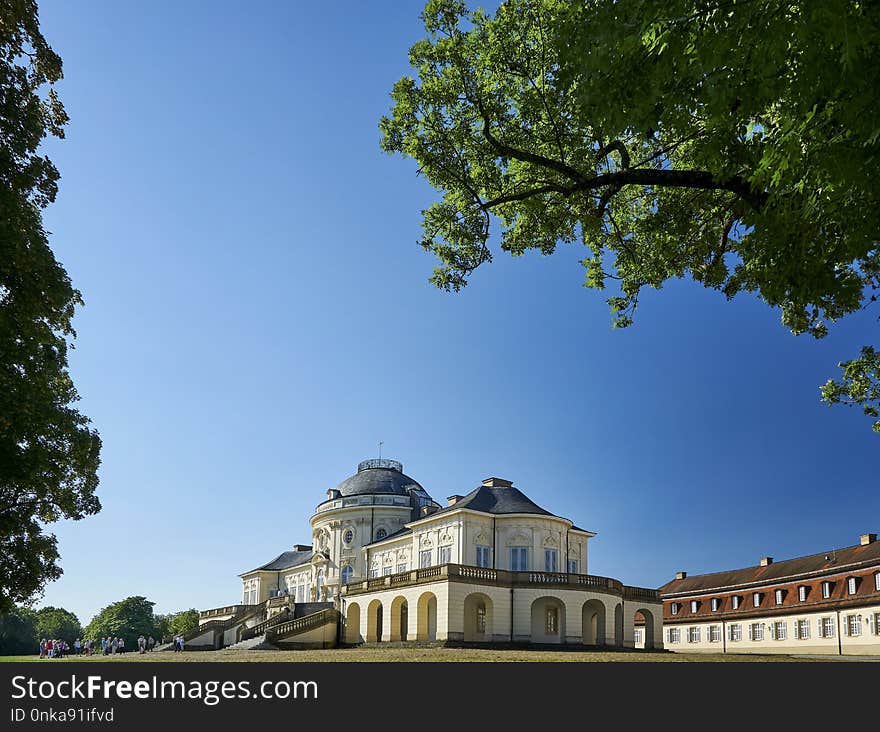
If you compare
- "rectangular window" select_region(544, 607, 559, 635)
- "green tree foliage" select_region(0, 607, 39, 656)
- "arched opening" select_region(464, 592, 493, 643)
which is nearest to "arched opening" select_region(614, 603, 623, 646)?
"rectangular window" select_region(544, 607, 559, 635)

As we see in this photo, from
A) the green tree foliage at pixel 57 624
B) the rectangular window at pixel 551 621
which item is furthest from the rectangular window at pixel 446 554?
the green tree foliage at pixel 57 624

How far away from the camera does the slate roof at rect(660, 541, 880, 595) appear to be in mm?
47219

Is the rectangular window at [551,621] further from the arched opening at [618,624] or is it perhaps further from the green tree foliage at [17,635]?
the green tree foliage at [17,635]

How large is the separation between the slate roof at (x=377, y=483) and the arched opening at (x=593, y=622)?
1929cm

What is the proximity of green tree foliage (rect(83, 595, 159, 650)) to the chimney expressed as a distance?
63402 millimetres

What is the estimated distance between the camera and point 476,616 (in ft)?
140


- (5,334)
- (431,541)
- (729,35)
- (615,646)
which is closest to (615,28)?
(729,35)

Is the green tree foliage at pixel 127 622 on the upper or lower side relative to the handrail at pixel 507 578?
lower

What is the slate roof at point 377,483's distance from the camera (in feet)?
192
